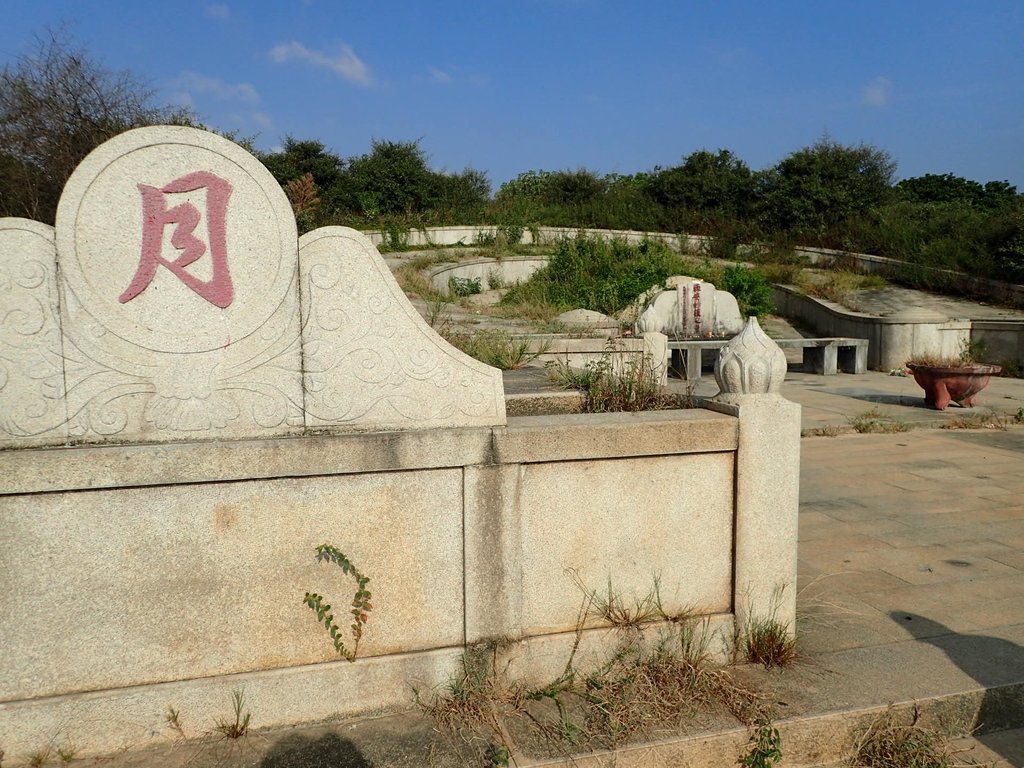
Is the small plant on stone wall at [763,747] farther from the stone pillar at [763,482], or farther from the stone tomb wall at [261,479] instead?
the stone tomb wall at [261,479]

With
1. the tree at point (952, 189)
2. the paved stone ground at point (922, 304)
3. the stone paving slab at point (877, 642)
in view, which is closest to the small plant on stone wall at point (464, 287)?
the paved stone ground at point (922, 304)

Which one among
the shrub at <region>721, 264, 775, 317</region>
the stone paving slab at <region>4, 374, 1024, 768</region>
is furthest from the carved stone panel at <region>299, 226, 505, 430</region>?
the shrub at <region>721, 264, 775, 317</region>

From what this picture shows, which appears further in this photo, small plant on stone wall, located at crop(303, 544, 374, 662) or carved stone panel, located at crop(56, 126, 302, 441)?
small plant on stone wall, located at crop(303, 544, 374, 662)

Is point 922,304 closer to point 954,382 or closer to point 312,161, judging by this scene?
point 954,382

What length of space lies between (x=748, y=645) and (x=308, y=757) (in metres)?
1.76

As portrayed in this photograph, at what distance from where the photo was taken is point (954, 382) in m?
9.06

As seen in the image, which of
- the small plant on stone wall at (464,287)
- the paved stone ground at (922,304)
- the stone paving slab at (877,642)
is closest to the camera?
the stone paving slab at (877,642)

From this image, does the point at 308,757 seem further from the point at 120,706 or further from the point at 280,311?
the point at 280,311

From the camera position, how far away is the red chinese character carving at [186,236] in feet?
7.86

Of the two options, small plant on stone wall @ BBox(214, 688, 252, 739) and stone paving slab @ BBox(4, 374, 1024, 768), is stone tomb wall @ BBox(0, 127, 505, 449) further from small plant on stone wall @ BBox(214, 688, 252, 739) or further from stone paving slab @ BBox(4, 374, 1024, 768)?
stone paving slab @ BBox(4, 374, 1024, 768)

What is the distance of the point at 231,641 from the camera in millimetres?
2480

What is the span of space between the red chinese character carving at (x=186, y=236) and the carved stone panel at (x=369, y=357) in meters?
0.28

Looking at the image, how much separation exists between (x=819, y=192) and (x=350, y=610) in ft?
79.5

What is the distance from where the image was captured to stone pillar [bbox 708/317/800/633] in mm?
2846
